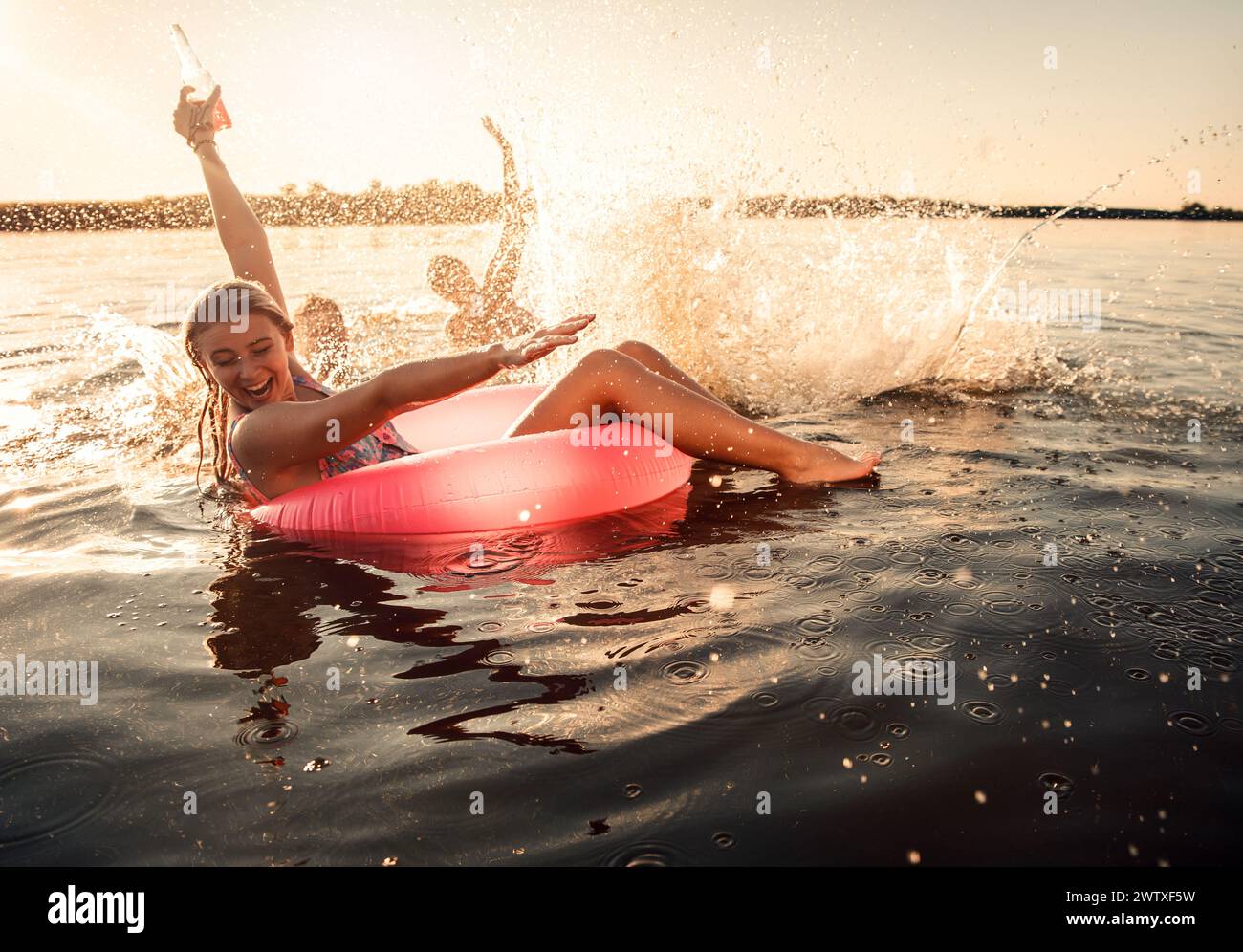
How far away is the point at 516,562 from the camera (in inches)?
127

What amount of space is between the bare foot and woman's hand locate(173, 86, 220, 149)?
3501 millimetres

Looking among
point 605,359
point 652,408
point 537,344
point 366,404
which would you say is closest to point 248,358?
point 366,404

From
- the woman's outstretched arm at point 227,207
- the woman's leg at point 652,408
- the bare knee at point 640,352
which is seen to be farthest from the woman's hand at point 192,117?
the bare knee at point 640,352

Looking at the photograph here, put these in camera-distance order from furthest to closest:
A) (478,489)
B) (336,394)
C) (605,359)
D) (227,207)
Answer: (227,207) → (605,359) → (478,489) → (336,394)

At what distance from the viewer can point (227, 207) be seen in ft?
14.2

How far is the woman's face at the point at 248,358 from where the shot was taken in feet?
10.4

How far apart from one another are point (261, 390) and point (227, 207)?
1.62 meters

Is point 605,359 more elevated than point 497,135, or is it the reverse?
point 497,135

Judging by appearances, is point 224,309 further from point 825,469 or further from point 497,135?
point 497,135

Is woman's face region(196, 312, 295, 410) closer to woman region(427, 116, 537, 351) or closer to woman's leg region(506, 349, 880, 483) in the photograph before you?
woman's leg region(506, 349, 880, 483)

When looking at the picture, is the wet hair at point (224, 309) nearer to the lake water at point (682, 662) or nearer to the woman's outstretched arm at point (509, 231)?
the lake water at point (682, 662)

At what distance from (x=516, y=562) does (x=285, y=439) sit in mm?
1019

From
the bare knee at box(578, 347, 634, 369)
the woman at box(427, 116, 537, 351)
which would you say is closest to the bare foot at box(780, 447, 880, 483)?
the bare knee at box(578, 347, 634, 369)
